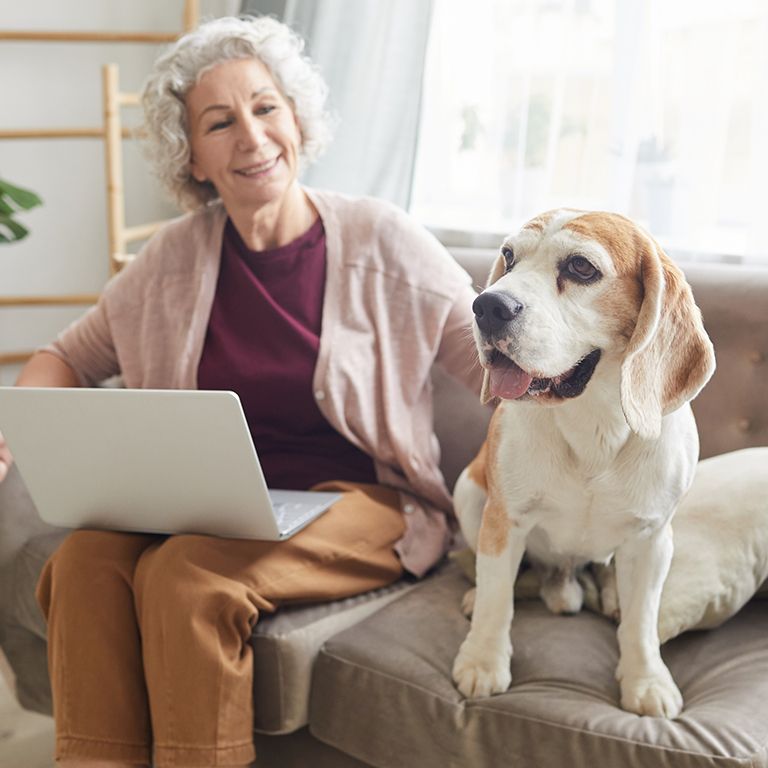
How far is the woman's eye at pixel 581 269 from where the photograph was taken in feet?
3.44

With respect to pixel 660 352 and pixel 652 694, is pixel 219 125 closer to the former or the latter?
pixel 660 352

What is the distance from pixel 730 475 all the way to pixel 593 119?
0.91 m

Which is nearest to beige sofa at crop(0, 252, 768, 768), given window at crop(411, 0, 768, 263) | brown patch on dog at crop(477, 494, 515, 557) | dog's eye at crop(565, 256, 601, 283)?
brown patch on dog at crop(477, 494, 515, 557)

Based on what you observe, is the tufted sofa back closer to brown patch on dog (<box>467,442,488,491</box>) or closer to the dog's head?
brown patch on dog (<box>467,442,488,491</box>)

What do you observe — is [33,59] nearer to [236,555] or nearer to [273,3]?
[273,3]

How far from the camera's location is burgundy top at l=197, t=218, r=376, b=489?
1677 mm

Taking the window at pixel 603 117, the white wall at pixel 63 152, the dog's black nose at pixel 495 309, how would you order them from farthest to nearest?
1. the white wall at pixel 63 152
2. the window at pixel 603 117
3. the dog's black nose at pixel 495 309

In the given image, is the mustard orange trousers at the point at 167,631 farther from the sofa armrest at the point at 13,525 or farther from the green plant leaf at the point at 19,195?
the green plant leaf at the point at 19,195

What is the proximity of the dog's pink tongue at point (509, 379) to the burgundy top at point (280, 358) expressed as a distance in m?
0.63

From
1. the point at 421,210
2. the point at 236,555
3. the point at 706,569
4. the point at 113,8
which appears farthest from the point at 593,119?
the point at 113,8

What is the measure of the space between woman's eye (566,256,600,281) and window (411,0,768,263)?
925mm

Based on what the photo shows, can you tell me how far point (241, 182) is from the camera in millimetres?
1688

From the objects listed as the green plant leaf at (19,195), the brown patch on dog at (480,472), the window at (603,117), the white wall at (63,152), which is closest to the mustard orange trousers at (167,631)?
the brown patch on dog at (480,472)

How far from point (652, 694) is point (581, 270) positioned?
532mm
